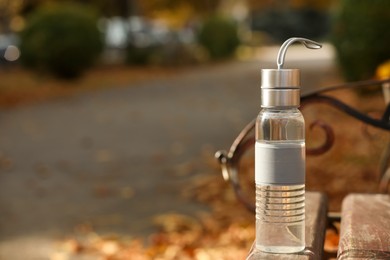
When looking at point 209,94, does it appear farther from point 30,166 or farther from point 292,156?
point 292,156

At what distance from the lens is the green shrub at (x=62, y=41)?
66.8 ft

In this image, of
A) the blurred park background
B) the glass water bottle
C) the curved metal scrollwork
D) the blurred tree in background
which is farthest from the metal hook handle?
the blurred tree in background

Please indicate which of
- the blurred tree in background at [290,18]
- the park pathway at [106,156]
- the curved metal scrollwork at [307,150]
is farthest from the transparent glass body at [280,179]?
the blurred tree in background at [290,18]

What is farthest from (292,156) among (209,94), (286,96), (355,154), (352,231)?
(209,94)

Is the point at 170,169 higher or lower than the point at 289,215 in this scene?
lower

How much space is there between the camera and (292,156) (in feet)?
7.72

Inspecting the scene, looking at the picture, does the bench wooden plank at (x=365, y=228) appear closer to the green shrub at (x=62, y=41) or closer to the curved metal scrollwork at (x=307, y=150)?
the curved metal scrollwork at (x=307, y=150)

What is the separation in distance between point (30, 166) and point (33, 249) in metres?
3.40

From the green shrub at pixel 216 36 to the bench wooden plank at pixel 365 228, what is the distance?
2644cm

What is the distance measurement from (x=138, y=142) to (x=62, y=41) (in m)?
10.5

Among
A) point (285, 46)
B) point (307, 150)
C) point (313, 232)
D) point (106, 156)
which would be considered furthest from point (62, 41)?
point (285, 46)

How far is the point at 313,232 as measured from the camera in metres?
2.75

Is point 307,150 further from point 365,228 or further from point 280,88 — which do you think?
point 280,88

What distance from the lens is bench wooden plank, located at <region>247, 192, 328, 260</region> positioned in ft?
7.86
